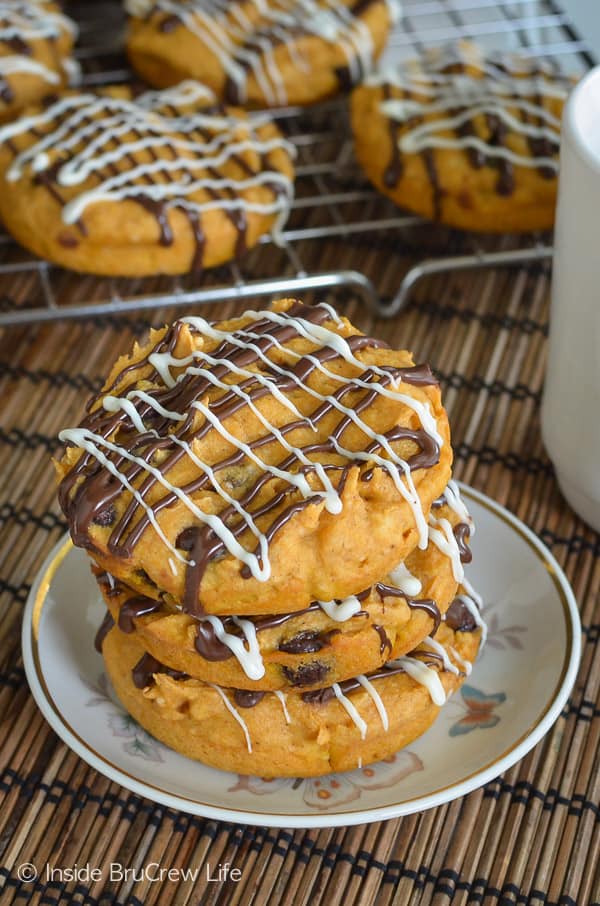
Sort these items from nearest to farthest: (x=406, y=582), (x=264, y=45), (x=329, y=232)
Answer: (x=406, y=582) < (x=329, y=232) < (x=264, y=45)

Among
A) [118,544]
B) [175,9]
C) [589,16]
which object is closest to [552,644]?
[118,544]

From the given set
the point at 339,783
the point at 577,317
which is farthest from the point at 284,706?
the point at 577,317

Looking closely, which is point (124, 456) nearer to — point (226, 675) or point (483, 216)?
point (226, 675)

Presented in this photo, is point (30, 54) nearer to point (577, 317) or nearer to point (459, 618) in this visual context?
point (577, 317)

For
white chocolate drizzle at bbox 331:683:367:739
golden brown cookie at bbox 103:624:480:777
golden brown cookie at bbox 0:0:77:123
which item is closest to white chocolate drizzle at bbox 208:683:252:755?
golden brown cookie at bbox 103:624:480:777

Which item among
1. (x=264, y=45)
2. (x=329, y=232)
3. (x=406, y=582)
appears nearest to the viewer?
(x=406, y=582)

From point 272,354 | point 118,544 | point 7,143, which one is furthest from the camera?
point 7,143

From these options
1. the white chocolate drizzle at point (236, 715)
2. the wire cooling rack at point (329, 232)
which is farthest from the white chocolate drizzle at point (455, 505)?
the wire cooling rack at point (329, 232)
